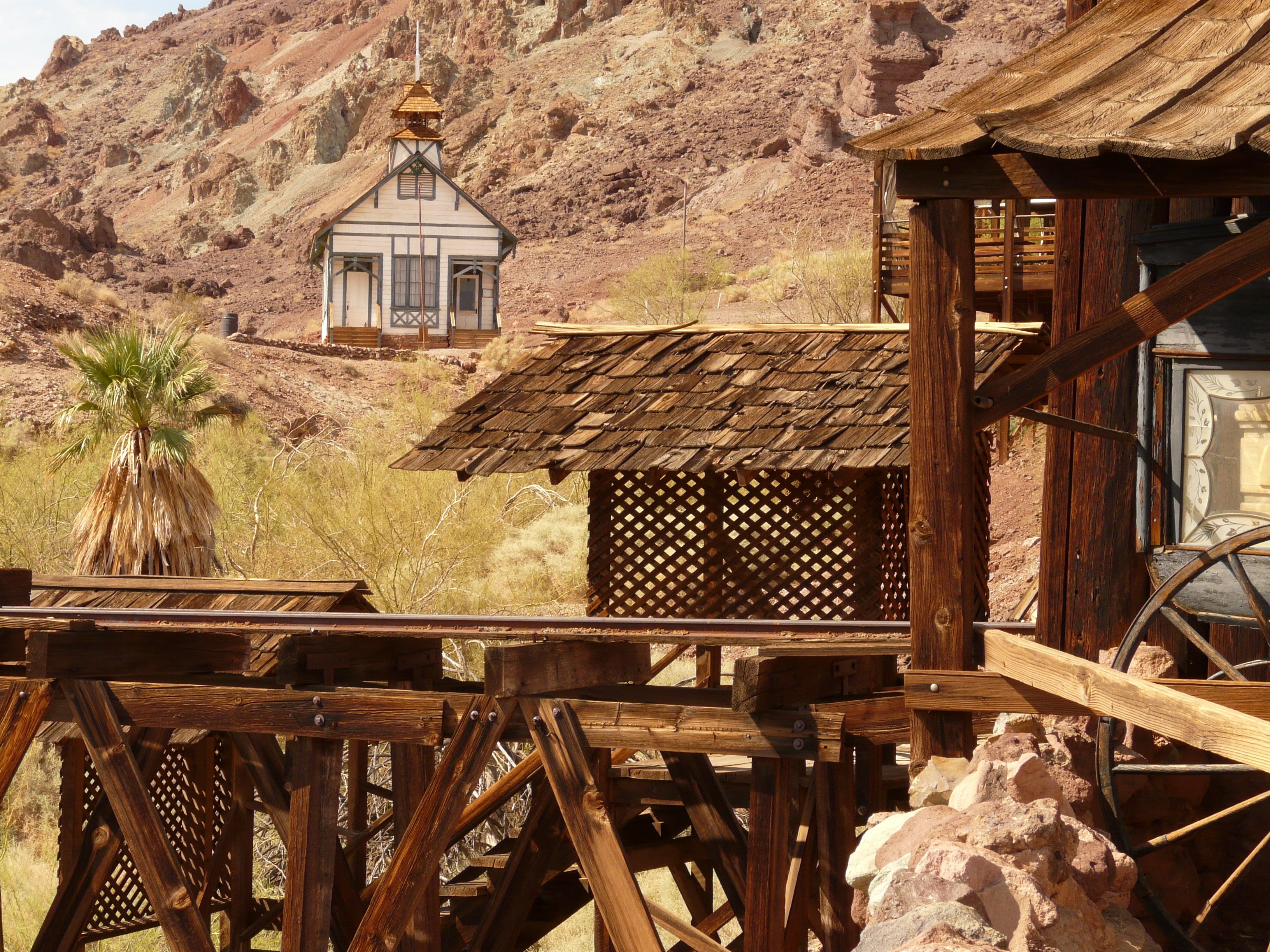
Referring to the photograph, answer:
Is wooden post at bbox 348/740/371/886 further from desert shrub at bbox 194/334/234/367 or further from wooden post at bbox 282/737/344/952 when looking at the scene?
desert shrub at bbox 194/334/234/367

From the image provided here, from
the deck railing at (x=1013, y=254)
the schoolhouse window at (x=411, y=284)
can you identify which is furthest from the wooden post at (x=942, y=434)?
the schoolhouse window at (x=411, y=284)

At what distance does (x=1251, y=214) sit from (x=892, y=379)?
2.93 m

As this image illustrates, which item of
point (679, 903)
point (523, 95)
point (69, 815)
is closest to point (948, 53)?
point (523, 95)

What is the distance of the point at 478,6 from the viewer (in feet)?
281

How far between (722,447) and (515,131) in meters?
61.1

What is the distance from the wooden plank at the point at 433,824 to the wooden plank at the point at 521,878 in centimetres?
165

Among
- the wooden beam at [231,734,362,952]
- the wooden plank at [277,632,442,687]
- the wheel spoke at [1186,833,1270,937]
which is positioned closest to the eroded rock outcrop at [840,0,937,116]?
the wooden plank at [277,632,442,687]

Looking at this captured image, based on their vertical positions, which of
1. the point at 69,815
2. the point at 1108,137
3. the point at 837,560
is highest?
the point at 1108,137

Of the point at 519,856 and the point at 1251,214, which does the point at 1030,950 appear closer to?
the point at 1251,214

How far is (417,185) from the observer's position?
130 ft

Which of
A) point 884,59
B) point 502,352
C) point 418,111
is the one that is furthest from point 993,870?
point 884,59

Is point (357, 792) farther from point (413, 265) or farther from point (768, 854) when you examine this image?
point (413, 265)

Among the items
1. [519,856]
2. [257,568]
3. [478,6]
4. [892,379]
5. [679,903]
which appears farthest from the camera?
[478,6]

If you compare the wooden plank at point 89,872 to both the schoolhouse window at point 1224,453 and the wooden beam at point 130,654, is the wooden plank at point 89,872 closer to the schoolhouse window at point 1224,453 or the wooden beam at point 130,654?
the wooden beam at point 130,654
